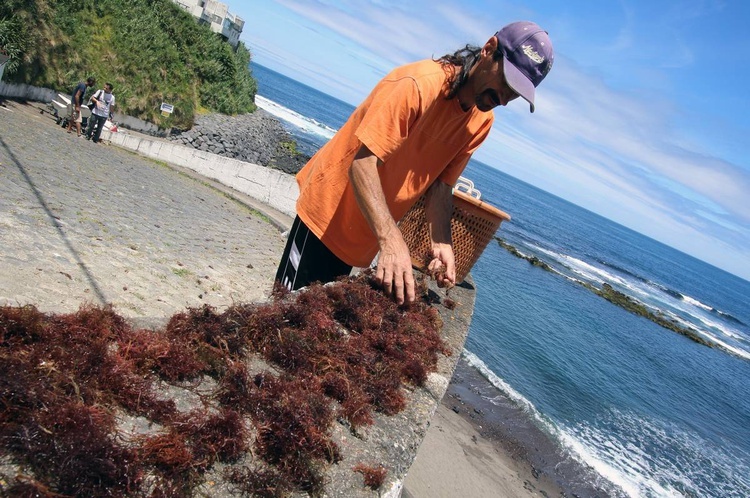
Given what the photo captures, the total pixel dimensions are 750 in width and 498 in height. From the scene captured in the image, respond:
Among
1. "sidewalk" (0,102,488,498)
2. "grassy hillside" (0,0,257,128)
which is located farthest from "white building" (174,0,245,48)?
"sidewalk" (0,102,488,498)

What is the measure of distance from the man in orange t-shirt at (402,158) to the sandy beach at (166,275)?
419 cm

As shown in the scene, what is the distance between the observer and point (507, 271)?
108 feet

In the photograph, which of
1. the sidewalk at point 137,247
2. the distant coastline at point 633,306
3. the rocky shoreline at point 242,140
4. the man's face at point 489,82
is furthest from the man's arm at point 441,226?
the distant coastline at point 633,306

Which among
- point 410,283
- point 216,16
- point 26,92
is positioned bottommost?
point 26,92

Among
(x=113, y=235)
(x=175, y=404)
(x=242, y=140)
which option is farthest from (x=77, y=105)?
(x=175, y=404)

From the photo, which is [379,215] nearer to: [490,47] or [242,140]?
[490,47]

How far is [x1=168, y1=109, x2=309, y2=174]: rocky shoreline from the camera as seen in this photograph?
30.7 m

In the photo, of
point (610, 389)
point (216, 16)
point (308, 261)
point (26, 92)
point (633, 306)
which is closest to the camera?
point (308, 261)

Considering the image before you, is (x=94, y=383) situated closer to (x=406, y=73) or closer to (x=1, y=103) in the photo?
(x=406, y=73)

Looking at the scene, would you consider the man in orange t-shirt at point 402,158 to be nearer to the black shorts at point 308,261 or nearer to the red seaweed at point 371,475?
the black shorts at point 308,261

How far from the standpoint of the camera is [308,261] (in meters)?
3.41

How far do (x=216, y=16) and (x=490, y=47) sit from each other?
5967 cm

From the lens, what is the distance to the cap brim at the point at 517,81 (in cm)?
237

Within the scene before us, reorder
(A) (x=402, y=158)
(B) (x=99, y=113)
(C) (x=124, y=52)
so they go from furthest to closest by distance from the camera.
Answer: (C) (x=124, y=52) < (B) (x=99, y=113) < (A) (x=402, y=158)
